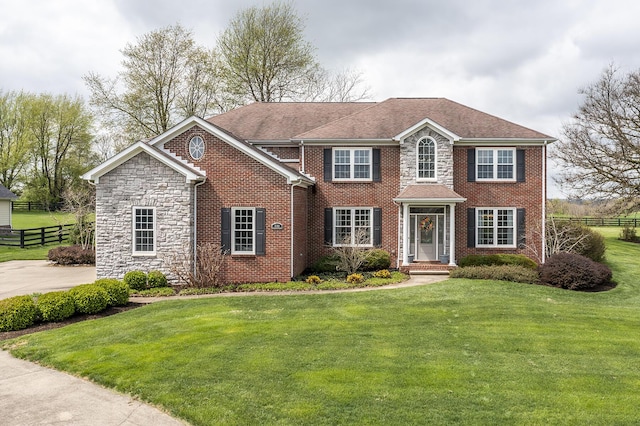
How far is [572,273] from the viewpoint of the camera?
15.7 m

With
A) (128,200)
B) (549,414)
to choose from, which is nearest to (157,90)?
(128,200)

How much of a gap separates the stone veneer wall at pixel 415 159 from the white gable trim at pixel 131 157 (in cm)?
914

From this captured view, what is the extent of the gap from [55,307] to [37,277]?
359 inches

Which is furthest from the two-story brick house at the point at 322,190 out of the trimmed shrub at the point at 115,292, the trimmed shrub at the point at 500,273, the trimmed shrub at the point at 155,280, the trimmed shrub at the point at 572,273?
the trimmed shrub at the point at 572,273

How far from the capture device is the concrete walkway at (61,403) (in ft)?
19.5

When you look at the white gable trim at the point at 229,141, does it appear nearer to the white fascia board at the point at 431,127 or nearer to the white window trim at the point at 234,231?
the white window trim at the point at 234,231

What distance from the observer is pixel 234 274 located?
16344mm

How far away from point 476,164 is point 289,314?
1268 cm

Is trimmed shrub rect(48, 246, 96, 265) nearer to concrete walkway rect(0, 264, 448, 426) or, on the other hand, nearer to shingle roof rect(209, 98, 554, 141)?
shingle roof rect(209, 98, 554, 141)

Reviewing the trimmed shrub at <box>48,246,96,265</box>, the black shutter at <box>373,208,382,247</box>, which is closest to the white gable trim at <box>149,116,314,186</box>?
the black shutter at <box>373,208,382,247</box>

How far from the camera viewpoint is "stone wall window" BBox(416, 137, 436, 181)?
19578 millimetres

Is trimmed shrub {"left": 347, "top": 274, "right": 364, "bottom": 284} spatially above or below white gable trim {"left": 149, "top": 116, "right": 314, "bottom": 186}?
below

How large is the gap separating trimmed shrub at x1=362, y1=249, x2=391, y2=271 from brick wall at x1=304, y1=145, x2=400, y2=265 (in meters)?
1.15

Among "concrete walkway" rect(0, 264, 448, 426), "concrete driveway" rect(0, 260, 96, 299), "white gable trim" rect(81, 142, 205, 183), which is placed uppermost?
"white gable trim" rect(81, 142, 205, 183)
